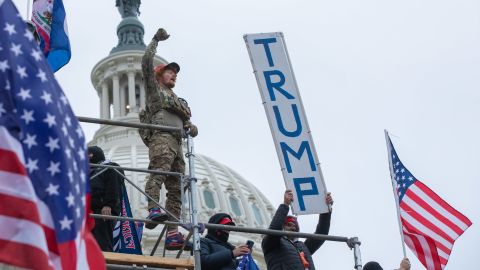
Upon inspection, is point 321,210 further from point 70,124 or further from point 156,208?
point 70,124

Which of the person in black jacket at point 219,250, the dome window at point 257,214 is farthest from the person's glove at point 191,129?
the dome window at point 257,214

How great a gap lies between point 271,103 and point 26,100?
627cm

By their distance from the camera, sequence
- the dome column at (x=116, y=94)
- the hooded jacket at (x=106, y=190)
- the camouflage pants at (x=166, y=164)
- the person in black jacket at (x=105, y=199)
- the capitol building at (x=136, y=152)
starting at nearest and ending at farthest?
1. the person in black jacket at (x=105, y=199)
2. the hooded jacket at (x=106, y=190)
3. the camouflage pants at (x=166, y=164)
4. the capitol building at (x=136, y=152)
5. the dome column at (x=116, y=94)

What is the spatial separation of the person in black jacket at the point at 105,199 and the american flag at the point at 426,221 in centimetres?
469

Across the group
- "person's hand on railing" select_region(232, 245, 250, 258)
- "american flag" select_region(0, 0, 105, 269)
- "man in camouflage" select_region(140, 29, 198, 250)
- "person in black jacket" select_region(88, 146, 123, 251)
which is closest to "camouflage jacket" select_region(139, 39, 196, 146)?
"man in camouflage" select_region(140, 29, 198, 250)

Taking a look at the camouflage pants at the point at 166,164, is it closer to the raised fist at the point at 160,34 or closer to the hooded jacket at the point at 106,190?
the hooded jacket at the point at 106,190

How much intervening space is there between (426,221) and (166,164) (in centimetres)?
432

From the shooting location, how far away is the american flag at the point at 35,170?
334 inches

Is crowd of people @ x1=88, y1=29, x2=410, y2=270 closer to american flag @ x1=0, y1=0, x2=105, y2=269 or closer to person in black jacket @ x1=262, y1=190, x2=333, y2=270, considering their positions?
person in black jacket @ x1=262, y1=190, x2=333, y2=270

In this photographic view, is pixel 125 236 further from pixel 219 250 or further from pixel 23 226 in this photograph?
pixel 23 226

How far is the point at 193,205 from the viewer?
1308cm

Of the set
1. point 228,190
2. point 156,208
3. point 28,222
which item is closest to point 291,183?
point 156,208

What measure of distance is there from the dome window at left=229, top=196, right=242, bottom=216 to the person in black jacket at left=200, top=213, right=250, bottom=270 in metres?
53.1

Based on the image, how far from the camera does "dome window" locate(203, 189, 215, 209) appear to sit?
64750 mm
